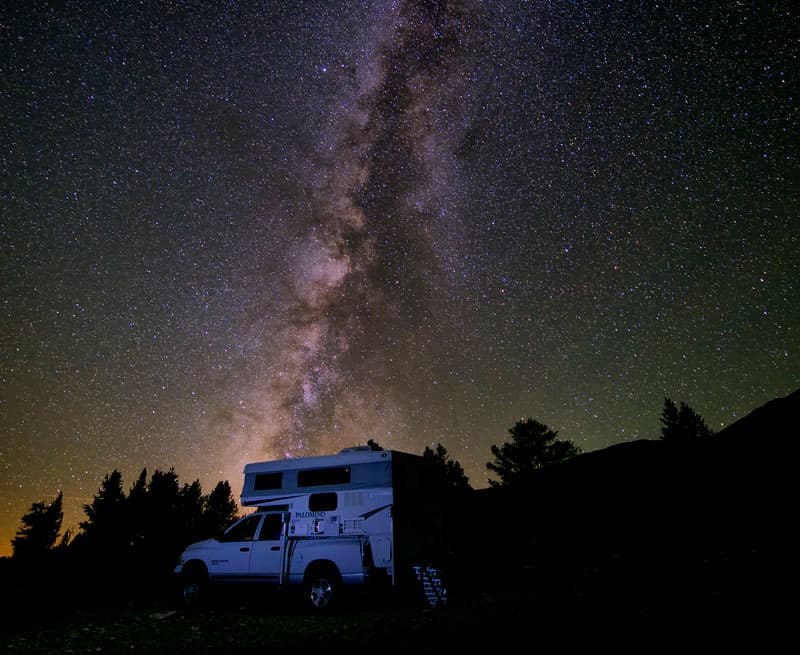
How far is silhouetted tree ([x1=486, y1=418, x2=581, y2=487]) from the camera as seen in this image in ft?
162

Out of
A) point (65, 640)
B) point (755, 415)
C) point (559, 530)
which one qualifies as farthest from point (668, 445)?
point (65, 640)

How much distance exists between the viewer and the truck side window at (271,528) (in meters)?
10.8

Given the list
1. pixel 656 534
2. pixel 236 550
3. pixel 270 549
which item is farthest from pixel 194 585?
pixel 656 534

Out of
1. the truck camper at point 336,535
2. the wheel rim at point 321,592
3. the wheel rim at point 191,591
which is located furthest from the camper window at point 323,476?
the wheel rim at point 191,591

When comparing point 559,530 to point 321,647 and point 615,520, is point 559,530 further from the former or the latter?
point 321,647

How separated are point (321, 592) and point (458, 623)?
3542 millimetres

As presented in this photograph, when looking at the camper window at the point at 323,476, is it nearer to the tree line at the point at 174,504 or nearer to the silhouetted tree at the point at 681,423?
the tree line at the point at 174,504

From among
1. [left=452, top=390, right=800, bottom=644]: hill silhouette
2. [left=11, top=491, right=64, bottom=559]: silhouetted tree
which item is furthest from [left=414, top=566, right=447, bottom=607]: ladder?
[left=11, top=491, right=64, bottom=559]: silhouetted tree

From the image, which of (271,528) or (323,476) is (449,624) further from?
(271,528)

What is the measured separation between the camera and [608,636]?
5758mm

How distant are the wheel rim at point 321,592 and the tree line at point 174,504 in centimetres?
3845

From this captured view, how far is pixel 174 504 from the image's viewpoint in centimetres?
7531

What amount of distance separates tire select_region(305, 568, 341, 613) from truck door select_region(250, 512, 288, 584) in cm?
77

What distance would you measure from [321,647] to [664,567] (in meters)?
11.6
